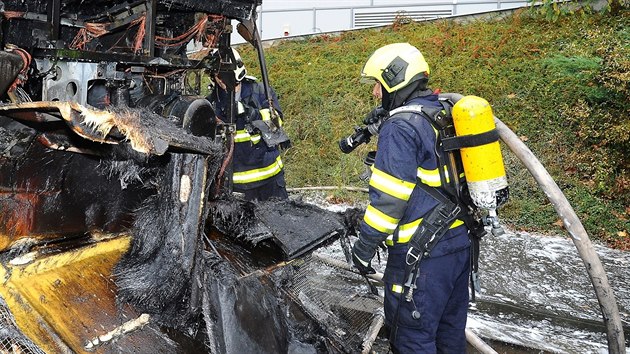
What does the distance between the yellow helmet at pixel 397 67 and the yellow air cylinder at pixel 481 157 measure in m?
0.31

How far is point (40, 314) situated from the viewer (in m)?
2.05

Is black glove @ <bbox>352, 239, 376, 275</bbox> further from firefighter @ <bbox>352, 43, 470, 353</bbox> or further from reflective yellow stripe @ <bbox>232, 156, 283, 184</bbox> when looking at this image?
reflective yellow stripe @ <bbox>232, 156, 283, 184</bbox>

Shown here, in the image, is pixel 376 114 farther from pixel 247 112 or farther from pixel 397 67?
pixel 247 112

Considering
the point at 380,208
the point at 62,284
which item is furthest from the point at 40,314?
the point at 380,208

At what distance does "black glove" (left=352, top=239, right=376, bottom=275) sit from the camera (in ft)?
9.57

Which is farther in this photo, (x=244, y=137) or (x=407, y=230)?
(x=244, y=137)

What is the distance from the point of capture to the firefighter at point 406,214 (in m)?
2.80

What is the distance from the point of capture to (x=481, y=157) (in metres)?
2.79

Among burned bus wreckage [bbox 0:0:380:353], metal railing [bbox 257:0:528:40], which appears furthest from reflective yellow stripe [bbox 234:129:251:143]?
metal railing [bbox 257:0:528:40]

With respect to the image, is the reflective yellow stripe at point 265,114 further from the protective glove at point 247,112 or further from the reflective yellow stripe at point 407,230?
the reflective yellow stripe at point 407,230

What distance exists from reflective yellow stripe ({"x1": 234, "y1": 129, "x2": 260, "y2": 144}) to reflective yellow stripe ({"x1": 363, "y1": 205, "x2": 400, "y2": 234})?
6.82 feet

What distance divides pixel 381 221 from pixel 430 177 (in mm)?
395

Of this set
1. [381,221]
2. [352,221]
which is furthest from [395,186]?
[352,221]

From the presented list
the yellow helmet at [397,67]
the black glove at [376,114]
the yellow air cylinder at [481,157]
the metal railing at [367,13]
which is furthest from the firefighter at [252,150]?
the metal railing at [367,13]
